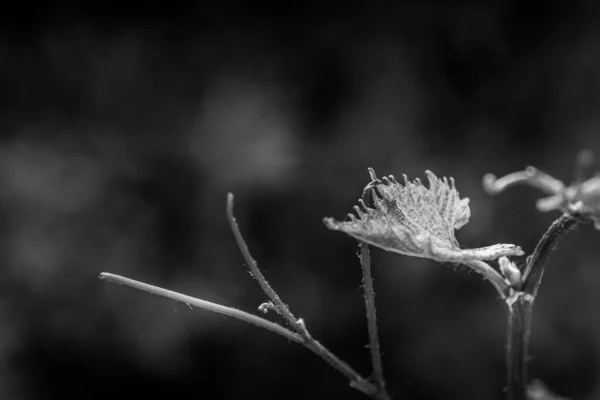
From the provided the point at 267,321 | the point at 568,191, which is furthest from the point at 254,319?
the point at 568,191

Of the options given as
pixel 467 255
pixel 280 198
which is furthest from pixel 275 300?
pixel 280 198

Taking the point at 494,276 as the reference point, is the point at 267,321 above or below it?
below

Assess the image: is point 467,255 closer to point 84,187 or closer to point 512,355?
point 512,355

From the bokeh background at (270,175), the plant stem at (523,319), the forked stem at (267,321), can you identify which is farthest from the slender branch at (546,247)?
the bokeh background at (270,175)

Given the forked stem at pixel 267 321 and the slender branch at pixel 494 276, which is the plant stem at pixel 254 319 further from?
the slender branch at pixel 494 276

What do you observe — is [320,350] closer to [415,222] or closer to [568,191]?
[415,222]

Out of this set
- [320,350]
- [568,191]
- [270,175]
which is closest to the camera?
[568,191]
